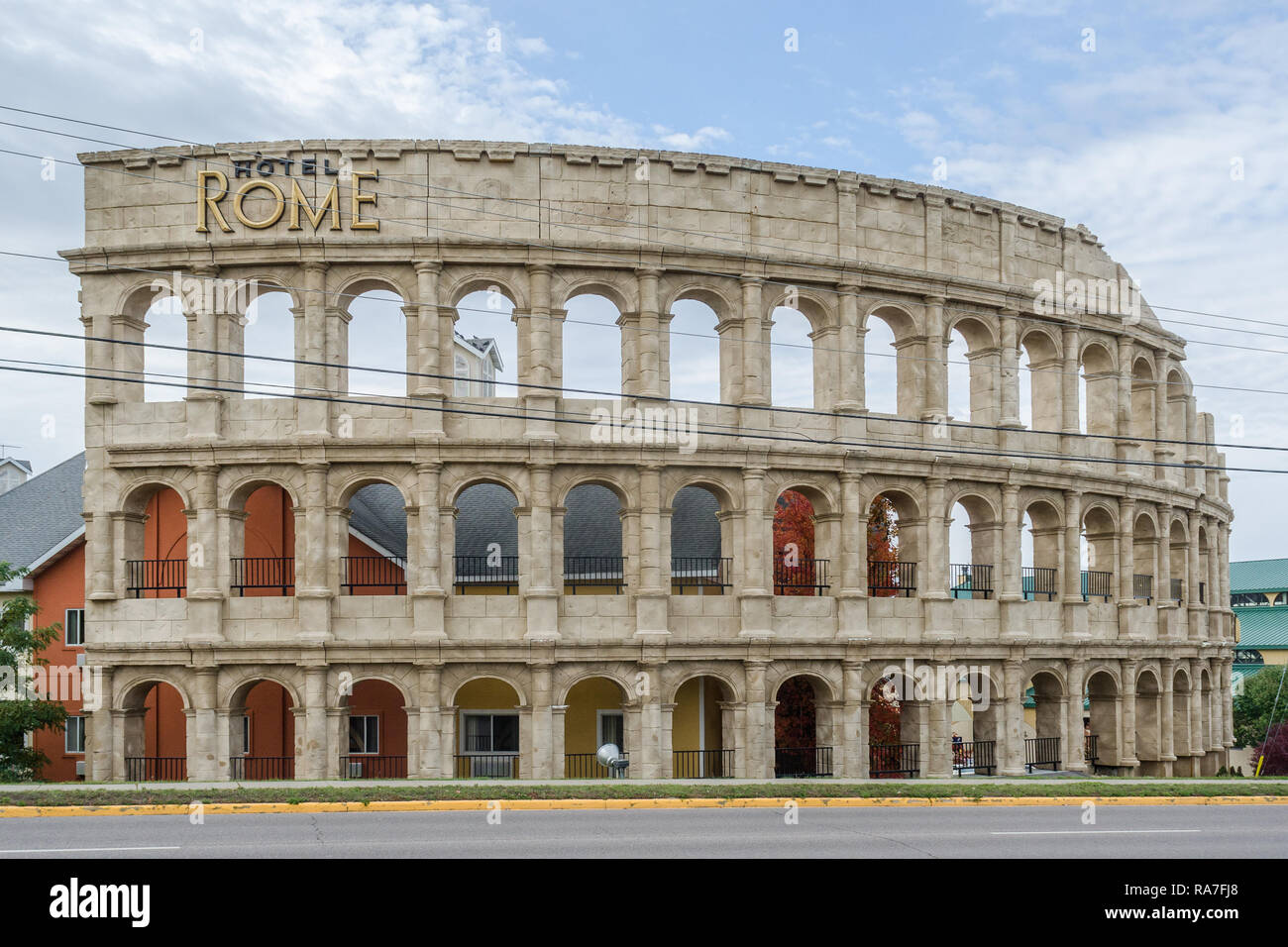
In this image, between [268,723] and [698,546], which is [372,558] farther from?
[698,546]

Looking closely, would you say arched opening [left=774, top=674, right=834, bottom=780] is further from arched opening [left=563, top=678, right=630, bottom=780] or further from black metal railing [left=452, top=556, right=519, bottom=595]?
black metal railing [left=452, top=556, right=519, bottom=595]

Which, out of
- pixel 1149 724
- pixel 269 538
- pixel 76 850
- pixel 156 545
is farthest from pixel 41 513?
pixel 1149 724

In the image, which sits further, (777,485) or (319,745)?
(777,485)

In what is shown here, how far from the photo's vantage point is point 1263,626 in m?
78.5

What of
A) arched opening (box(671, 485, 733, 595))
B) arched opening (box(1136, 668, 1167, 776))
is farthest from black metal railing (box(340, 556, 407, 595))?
arched opening (box(1136, 668, 1167, 776))

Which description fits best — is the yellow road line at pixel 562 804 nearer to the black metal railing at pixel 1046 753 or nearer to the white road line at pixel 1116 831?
the white road line at pixel 1116 831

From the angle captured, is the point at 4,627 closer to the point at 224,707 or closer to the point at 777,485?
the point at 224,707

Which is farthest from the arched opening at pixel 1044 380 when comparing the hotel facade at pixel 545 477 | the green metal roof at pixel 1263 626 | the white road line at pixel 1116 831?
the green metal roof at pixel 1263 626

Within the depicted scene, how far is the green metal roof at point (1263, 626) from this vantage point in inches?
3027

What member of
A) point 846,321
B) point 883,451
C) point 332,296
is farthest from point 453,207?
point 883,451

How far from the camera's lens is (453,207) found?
95.2 feet

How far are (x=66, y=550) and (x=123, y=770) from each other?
8.19 meters

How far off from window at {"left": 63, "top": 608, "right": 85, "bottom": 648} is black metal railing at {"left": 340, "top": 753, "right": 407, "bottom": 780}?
8.83m

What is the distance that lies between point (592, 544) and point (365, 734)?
26.7 feet
